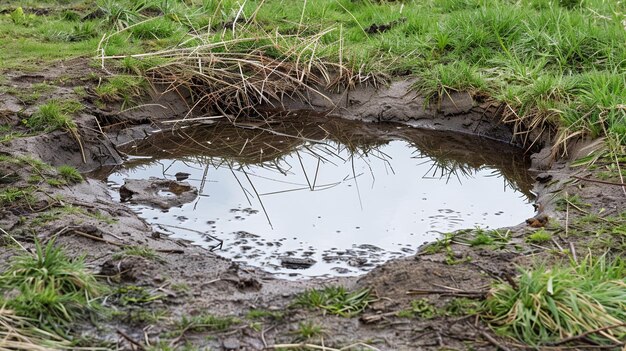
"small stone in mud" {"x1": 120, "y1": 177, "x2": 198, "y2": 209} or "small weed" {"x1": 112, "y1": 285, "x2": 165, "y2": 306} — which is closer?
"small weed" {"x1": 112, "y1": 285, "x2": 165, "y2": 306}

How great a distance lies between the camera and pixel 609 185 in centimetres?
532

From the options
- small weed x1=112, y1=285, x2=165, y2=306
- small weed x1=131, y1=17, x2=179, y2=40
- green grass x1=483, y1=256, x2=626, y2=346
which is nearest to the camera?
green grass x1=483, y1=256, x2=626, y2=346

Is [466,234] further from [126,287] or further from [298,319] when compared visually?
[126,287]

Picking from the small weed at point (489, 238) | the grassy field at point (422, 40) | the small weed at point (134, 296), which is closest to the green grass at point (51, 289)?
the small weed at point (134, 296)

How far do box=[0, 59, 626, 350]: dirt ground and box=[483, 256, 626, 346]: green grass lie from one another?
0.09 metres

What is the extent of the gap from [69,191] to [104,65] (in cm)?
242

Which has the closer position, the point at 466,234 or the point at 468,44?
the point at 466,234

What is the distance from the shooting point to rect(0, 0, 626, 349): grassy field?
21.4 ft

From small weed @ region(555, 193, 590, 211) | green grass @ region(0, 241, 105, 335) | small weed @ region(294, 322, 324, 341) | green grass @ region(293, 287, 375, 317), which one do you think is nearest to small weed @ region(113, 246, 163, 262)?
green grass @ region(0, 241, 105, 335)

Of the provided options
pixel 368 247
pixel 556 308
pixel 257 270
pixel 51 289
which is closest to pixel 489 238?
pixel 368 247

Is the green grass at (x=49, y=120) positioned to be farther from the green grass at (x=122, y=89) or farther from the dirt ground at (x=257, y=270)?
the green grass at (x=122, y=89)

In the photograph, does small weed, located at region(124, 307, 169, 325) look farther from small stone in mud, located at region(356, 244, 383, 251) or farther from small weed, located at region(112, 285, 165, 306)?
small stone in mud, located at region(356, 244, 383, 251)

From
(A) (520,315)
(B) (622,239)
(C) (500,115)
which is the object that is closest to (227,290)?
(A) (520,315)

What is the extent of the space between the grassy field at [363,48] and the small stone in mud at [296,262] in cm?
149
